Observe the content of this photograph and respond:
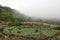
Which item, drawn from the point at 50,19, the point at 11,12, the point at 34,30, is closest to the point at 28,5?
the point at 11,12

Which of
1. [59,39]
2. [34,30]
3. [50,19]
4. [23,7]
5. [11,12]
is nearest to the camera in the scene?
[59,39]

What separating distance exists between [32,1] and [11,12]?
1.06 metres

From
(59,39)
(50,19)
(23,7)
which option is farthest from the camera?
(23,7)

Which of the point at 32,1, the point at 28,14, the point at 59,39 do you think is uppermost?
the point at 32,1

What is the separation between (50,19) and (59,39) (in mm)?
1900

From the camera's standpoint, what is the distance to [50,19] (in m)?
6.11

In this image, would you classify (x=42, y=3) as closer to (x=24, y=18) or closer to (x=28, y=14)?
(x=28, y=14)

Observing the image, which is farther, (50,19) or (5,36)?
(50,19)

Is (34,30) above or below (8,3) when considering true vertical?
below

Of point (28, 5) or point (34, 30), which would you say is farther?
point (28, 5)

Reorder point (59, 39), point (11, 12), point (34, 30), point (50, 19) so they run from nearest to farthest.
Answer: point (59, 39) → point (34, 30) → point (50, 19) → point (11, 12)

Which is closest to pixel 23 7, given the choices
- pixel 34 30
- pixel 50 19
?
pixel 50 19

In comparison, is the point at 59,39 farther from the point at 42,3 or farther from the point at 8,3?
the point at 8,3

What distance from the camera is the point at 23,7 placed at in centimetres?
711
